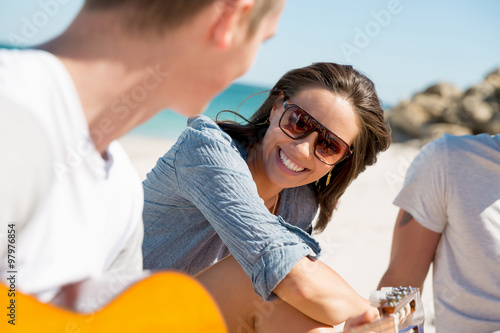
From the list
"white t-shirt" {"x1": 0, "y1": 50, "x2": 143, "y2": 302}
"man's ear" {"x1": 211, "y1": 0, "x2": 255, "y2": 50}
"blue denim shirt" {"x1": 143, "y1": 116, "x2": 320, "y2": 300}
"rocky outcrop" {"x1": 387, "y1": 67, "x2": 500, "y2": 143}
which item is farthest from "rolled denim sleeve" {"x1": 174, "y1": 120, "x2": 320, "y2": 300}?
"rocky outcrop" {"x1": 387, "y1": 67, "x2": 500, "y2": 143}

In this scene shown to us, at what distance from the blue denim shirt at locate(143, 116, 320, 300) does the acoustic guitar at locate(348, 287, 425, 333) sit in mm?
260

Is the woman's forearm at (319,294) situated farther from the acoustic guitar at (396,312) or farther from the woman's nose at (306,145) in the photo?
the woman's nose at (306,145)

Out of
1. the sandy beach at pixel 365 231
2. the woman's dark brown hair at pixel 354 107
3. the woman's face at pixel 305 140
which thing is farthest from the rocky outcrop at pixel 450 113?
the woman's face at pixel 305 140

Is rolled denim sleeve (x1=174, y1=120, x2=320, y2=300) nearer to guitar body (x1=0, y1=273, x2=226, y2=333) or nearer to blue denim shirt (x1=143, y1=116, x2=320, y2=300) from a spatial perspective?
blue denim shirt (x1=143, y1=116, x2=320, y2=300)

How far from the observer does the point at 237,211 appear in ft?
6.00

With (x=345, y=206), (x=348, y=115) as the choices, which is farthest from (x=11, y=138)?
(x=345, y=206)

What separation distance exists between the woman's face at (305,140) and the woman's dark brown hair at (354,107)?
0.04m

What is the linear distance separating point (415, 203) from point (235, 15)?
1666 mm

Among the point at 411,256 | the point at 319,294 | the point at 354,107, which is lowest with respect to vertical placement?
the point at 411,256

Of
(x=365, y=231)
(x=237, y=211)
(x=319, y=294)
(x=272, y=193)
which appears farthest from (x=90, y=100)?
(x=365, y=231)

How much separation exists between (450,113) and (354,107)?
39.2ft

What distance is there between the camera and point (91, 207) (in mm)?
964

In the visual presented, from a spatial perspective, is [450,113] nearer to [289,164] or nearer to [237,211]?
[289,164]

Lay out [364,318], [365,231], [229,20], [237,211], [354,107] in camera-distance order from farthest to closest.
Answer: [365,231] < [354,107] < [237,211] < [364,318] < [229,20]
